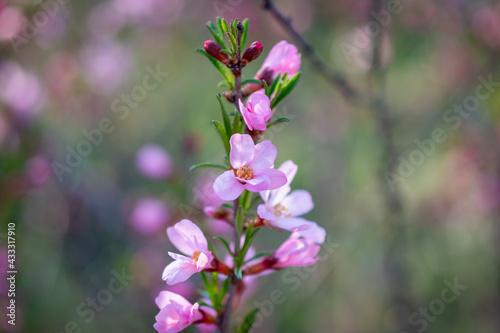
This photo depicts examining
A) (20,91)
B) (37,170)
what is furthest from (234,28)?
(20,91)

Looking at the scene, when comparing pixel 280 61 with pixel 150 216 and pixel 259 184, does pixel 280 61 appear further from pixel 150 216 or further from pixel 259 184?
pixel 150 216

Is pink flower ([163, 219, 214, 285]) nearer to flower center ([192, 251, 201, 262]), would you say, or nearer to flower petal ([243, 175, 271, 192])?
flower center ([192, 251, 201, 262])

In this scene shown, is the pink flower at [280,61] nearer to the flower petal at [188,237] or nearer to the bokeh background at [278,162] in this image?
the flower petal at [188,237]

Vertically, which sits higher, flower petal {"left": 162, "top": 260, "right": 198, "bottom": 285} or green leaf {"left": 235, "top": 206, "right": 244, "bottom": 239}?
flower petal {"left": 162, "top": 260, "right": 198, "bottom": 285}

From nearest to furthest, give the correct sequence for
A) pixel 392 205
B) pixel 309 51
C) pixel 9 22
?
1. pixel 309 51
2. pixel 392 205
3. pixel 9 22

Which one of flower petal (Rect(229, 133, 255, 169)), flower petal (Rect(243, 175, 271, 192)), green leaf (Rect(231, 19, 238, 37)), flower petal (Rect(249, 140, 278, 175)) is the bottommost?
flower petal (Rect(243, 175, 271, 192))

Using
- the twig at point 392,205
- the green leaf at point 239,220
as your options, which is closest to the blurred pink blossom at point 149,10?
the twig at point 392,205

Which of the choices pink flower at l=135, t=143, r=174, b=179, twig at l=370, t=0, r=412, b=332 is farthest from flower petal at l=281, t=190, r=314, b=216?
pink flower at l=135, t=143, r=174, b=179
